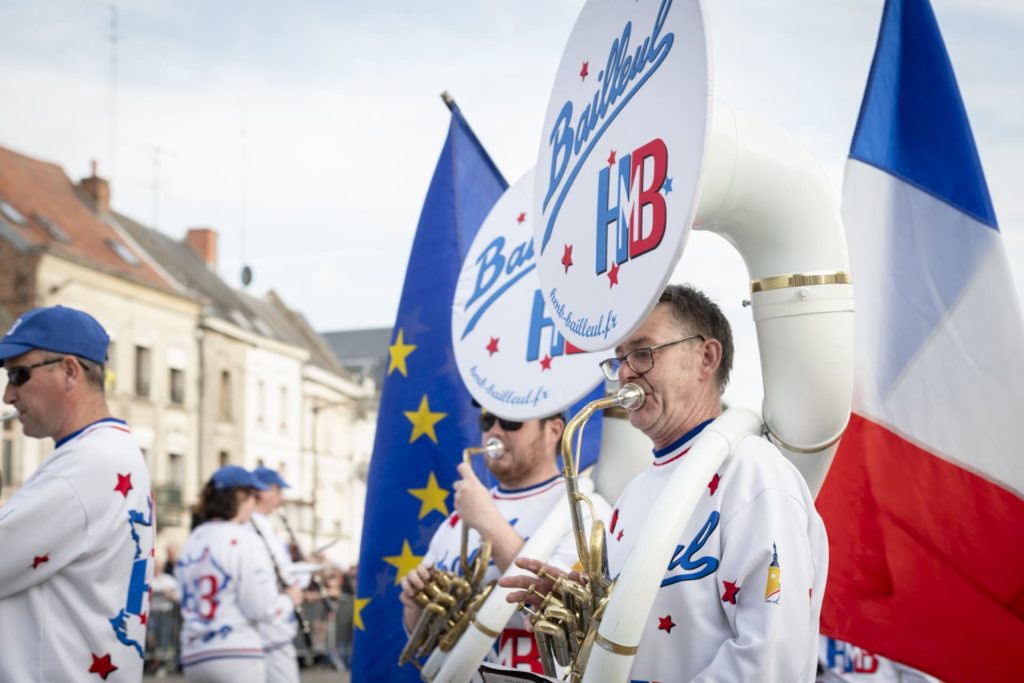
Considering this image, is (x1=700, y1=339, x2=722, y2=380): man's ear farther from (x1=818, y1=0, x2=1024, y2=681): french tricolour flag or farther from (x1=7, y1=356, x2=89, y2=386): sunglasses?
(x1=7, y1=356, x2=89, y2=386): sunglasses

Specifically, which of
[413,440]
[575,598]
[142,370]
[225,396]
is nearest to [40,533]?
[575,598]

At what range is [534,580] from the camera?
354 cm

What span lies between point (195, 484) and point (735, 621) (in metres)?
39.7

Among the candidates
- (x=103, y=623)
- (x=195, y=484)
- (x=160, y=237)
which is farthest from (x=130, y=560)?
(x=160, y=237)

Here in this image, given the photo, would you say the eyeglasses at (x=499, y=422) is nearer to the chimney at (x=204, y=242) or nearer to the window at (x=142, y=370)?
the window at (x=142, y=370)

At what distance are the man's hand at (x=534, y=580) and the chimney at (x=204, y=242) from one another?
1773 inches

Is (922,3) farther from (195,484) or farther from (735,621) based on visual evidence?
(195,484)

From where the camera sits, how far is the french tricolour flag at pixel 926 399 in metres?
4.35

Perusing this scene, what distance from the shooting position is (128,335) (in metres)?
37.6

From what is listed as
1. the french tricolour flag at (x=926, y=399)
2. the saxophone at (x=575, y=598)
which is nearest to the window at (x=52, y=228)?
the french tricolour flag at (x=926, y=399)

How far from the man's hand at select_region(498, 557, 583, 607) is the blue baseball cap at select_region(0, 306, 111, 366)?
1.78 metres

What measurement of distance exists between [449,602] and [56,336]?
1.68 meters

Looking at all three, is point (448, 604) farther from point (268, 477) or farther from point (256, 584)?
point (268, 477)

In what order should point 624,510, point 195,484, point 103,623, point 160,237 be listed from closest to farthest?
point 624,510, point 103,623, point 195,484, point 160,237
